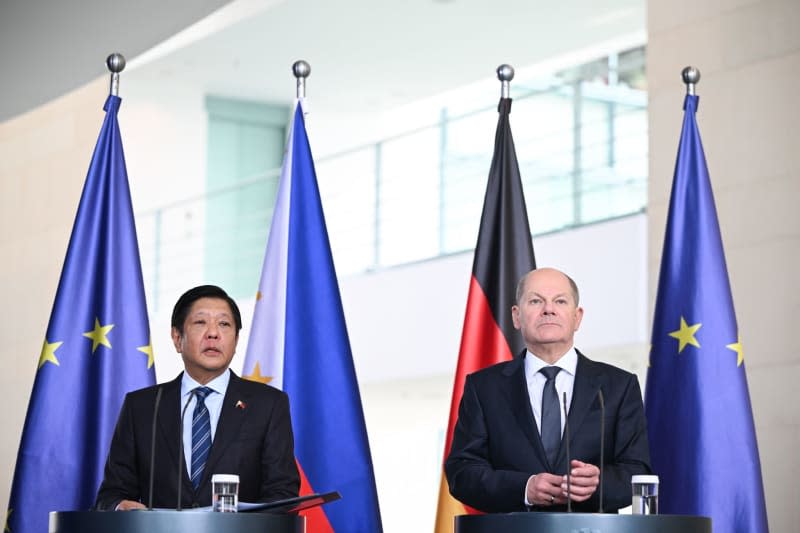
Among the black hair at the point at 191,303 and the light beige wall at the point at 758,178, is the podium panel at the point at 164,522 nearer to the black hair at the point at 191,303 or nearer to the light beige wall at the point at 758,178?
the black hair at the point at 191,303

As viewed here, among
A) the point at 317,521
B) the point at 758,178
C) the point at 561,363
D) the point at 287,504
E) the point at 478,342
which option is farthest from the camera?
the point at 758,178

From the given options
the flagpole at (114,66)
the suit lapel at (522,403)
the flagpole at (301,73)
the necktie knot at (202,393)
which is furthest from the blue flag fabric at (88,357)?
the suit lapel at (522,403)

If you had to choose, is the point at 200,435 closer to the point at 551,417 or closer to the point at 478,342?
the point at 551,417

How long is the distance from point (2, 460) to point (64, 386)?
2.95m

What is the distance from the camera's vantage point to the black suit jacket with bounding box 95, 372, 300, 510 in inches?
156

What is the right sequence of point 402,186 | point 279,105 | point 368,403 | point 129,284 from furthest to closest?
point 279,105 < point 402,186 < point 368,403 < point 129,284

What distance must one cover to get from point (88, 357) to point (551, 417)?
6.33ft

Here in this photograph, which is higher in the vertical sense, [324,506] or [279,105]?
[279,105]

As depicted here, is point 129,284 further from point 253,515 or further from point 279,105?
point 279,105

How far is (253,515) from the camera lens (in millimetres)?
3350

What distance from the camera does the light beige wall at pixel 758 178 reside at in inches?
207

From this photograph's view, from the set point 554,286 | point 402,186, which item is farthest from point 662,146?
point 402,186

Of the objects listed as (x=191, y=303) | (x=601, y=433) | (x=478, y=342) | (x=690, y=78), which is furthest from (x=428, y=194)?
(x=601, y=433)

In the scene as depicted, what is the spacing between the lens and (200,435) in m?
4.05
